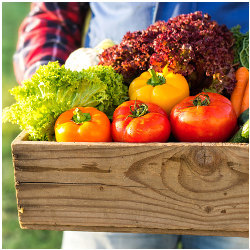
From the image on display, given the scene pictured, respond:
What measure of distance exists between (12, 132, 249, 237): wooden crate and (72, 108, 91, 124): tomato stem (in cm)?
12

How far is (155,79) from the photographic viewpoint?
155 centimetres

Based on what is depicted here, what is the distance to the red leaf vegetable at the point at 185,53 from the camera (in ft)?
5.15

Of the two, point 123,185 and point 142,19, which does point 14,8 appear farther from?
point 123,185

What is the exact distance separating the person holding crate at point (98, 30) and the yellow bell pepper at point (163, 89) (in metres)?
0.61

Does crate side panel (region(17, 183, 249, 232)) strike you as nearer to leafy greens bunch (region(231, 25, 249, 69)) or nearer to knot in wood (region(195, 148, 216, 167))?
knot in wood (region(195, 148, 216, 167))

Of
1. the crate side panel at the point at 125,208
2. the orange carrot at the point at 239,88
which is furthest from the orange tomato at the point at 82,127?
the orange carrot at the point at 239,88

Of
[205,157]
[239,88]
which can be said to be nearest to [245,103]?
[239,88]

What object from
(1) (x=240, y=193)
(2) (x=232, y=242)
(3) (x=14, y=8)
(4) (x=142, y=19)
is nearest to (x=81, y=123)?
(1) (x=240, y=193)

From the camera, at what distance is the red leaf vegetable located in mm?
1569

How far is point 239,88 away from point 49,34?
4.07 ft

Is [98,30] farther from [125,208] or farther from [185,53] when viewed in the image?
[125,208]

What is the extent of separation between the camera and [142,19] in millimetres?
2123

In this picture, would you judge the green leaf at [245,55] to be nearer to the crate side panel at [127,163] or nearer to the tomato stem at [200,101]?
the tomato stem at [200,101]

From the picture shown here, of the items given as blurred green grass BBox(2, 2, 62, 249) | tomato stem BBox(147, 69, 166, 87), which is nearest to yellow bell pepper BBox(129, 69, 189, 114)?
tomato stem BBox(147, 69, 166, 87)
